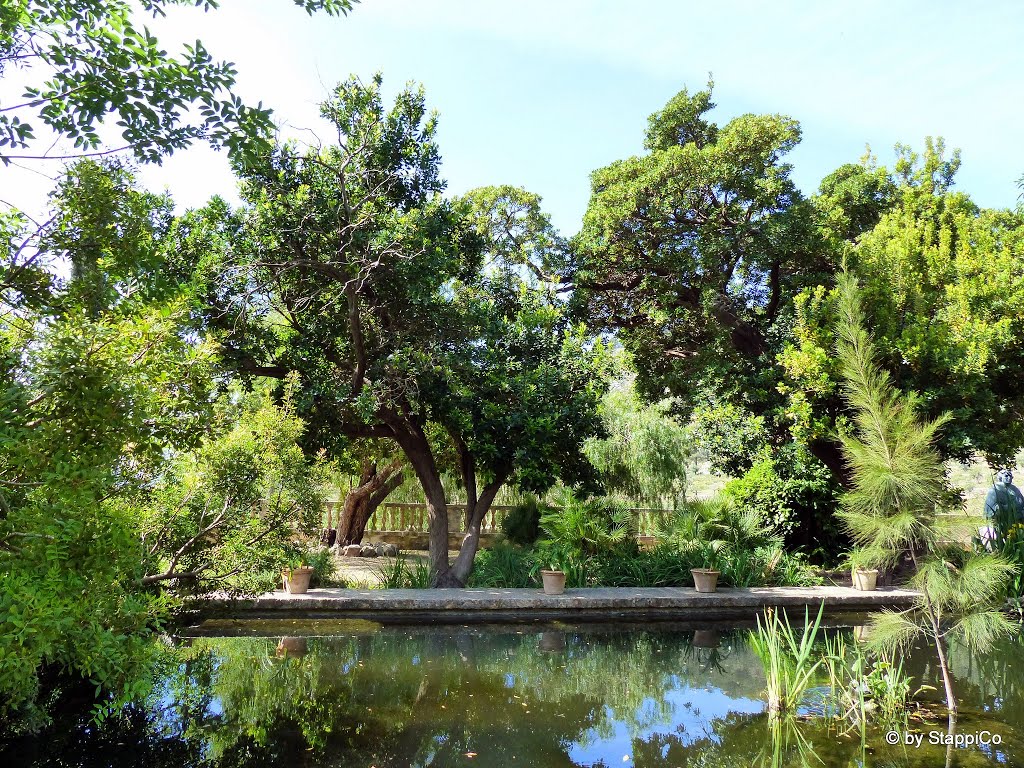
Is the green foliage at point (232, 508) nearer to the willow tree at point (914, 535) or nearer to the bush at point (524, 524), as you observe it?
the willow tree at point (914, 535)

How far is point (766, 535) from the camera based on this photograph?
490 inches

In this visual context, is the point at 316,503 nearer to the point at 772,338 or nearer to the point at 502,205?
the point at 772,338

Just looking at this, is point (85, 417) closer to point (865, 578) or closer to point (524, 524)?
point (865, 578)

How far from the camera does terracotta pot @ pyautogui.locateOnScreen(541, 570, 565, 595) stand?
9781 millimetres

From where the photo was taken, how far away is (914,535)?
5.25 metres

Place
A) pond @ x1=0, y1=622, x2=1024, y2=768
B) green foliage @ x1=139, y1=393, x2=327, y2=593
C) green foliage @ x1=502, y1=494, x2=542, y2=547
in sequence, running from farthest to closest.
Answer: green foliage @ x1=502, y1=494, x2=542, y2=547 < green foliage @ x1=139, y1=393, x2=327, y2=593 < pond @ x1=0, y1=622, x2=1024, y2=768

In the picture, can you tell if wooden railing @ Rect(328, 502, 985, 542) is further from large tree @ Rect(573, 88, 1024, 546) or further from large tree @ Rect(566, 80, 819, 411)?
large tree @ Rect(566, 80, 819, 411)

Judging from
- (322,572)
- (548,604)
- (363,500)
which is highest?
(363,500)

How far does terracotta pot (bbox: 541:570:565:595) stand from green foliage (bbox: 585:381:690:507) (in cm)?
646

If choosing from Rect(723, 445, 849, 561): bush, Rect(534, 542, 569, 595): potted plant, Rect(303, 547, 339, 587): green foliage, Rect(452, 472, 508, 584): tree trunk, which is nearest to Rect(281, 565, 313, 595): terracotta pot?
Rect(303, 547, 339, 587): green foliage

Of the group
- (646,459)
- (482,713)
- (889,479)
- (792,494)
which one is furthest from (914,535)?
(646,459)

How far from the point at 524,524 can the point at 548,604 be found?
5717mm

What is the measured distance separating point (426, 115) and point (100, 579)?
30.1ft

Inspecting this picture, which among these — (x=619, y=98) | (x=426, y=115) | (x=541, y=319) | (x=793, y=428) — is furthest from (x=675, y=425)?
(x=426, y=115)
